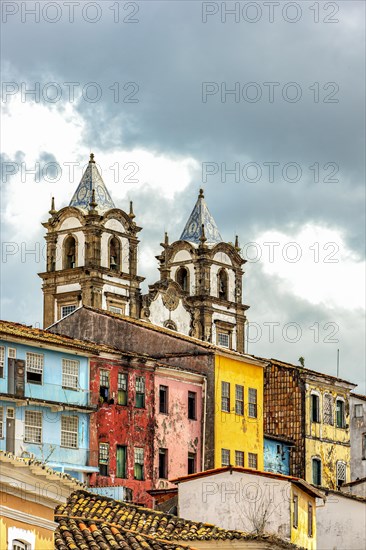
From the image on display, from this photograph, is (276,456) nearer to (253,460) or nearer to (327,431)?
(253,460)

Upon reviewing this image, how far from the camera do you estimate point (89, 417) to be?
63000 millimetres

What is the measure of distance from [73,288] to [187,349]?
32799mm

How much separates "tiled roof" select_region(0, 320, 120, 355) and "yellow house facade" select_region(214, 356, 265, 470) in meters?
7.08

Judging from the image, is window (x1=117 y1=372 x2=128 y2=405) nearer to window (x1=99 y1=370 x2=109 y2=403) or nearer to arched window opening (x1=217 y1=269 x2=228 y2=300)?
window (x1=99 y1=370 x2=109 y2=403)

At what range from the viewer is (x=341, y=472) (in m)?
79.9

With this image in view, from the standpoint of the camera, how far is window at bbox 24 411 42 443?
59.9 meters

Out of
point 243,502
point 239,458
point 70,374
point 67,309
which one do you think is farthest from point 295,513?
point 67,309

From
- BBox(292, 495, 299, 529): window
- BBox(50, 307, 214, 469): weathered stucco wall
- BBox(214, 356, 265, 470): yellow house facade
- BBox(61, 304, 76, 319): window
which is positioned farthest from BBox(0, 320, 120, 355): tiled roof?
BBox(61, 304, 76, 319): window

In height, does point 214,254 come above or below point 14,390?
above

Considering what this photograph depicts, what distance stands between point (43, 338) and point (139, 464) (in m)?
7.54

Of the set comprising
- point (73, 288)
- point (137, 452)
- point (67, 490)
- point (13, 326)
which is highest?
A: point (73, 288)

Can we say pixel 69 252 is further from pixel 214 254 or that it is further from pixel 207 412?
pixel 207 412

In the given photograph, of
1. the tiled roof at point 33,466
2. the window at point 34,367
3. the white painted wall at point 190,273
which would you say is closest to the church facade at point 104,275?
the white painted wall at point 190,273

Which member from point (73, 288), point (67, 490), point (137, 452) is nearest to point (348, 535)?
point (137, 452)
